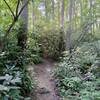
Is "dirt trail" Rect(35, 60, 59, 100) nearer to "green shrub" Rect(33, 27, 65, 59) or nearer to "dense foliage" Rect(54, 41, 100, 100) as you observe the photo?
"dense foliage" Rect(54, 41, 100, 100)

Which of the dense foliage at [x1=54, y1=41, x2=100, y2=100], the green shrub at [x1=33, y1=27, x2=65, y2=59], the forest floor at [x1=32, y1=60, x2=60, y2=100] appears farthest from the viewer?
the green shrub at [x1=33, y1=27, x2=65, y2=59]

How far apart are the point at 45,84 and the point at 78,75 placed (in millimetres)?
1308

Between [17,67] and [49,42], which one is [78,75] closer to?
[17,67]

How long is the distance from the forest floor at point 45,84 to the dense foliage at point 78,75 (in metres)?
0.26

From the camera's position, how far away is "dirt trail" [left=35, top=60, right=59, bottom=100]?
6.42 metres

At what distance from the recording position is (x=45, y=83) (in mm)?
7559

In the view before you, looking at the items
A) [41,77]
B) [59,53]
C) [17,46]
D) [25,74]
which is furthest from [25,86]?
[59,53]

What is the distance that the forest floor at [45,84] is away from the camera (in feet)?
21.1

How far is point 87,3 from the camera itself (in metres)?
20.1

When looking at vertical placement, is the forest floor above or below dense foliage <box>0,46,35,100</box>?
below

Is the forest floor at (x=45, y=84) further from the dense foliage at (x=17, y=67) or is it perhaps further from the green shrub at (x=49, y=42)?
the green shrub at (x=49, y=42)

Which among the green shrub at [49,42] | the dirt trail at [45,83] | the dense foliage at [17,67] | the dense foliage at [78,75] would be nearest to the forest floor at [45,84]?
the dirt trail at [45,83]

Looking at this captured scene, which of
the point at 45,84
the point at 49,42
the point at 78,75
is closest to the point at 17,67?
the point at 45,84

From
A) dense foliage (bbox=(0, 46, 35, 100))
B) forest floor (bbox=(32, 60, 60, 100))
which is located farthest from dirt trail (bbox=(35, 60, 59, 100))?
dense foliage (bbox=(0, 46, 35, 100))
